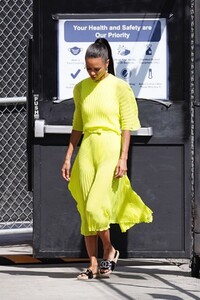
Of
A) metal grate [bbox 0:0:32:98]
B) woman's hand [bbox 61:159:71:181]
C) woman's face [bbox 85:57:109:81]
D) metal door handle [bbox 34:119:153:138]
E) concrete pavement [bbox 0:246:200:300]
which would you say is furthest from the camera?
metal grate [bbox 0:0:32:98]

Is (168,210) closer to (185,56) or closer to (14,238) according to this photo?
(185,56)

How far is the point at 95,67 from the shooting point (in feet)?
25.2

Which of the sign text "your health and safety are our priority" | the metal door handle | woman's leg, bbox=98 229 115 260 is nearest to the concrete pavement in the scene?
woman's leg, bbox=98 229 115 260

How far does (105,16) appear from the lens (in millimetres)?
8070

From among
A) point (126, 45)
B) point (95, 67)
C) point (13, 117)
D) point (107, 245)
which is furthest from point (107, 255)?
point (13, 117)

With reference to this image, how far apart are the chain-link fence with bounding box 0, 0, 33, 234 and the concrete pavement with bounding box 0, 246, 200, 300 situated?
1883mm

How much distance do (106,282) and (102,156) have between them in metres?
0.92

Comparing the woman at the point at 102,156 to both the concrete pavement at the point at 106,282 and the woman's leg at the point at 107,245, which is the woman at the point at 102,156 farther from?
the concrete pavement at the point at 106,282

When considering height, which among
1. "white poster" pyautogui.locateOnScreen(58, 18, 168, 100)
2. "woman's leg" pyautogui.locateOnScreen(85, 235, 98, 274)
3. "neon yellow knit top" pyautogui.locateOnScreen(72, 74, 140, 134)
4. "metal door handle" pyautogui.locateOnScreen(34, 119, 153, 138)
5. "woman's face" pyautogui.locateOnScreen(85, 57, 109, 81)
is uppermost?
"white poster" pyautogui.locateOnScreen(58, 18, 168, 100)

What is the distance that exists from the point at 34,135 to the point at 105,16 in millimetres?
1050

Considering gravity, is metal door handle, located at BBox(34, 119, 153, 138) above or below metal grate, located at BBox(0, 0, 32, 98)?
below

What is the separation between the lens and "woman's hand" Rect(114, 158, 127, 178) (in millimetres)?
7699

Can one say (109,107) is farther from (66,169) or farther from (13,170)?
(13,170)

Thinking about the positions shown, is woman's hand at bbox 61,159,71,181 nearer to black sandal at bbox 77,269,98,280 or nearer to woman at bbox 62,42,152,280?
woman at bbox 62,42,152,280
